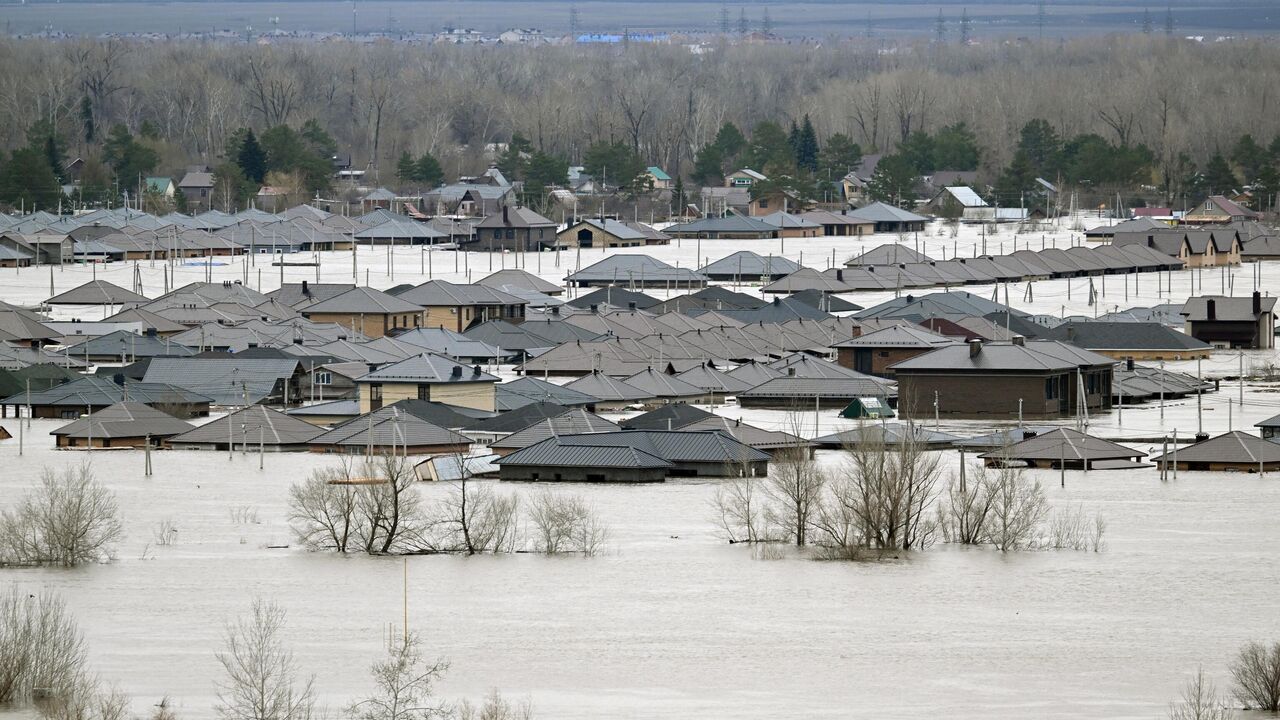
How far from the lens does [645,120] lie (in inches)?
6767

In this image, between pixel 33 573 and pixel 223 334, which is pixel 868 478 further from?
pixel 223 334

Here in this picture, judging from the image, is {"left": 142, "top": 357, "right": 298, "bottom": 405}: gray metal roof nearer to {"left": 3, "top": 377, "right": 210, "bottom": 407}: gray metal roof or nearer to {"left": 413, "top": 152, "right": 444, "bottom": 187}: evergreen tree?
{"left": 3, "top": 377, "right": 210, "bottom": 407}: gray metal roof

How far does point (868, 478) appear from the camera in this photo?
133 ft

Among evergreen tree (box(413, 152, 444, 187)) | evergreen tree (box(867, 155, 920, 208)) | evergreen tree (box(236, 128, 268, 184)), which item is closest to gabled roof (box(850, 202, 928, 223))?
evergreen tree (box(867, 155, 920, 208))

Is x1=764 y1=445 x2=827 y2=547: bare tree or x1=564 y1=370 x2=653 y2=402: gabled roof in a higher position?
x1=564 y1=370 x2=653 y2=402: gabled roof

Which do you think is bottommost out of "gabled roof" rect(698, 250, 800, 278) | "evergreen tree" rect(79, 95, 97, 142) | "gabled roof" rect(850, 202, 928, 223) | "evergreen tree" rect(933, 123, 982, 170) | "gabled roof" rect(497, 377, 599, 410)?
"gabled roof" rect(497, 377, 599, 410)

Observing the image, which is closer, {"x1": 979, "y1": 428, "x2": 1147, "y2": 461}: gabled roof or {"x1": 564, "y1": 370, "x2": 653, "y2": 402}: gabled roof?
{"x1": 979, "y1": 428, "x2": 1147, "y2": 461}: gabled roof

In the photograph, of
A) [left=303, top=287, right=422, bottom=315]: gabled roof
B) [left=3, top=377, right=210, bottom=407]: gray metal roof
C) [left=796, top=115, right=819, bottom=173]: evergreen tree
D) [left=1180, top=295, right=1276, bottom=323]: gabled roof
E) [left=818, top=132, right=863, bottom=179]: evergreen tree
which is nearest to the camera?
[left=3, top=377, right=210, bottom=407]: gray metal roof

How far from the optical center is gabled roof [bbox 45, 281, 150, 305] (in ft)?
287

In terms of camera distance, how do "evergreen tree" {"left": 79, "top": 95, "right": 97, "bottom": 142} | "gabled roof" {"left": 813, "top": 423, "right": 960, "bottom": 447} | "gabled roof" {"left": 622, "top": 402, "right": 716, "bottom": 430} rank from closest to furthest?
"gabled roof" {"left": 813, "top": 423, "right": 960, "bottom": 447} → "gabled roof" {"left": 622, "top": 402, "right": 716, "bottom": 430} → "evergreen tree" {"left": 79, "top": 95, "right": 97, "bottom": 142}

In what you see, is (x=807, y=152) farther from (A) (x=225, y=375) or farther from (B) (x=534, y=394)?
(B) (x=534, y=394)

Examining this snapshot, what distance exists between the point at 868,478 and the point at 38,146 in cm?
10461

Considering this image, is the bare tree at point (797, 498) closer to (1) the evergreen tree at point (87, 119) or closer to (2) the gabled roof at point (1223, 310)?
(2) the gabled roof at point (1223, 310)

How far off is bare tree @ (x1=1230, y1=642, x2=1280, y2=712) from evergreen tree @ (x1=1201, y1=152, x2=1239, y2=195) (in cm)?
10415
